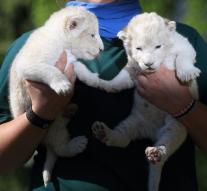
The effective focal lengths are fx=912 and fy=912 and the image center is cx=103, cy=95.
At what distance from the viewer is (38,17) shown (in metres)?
3.72

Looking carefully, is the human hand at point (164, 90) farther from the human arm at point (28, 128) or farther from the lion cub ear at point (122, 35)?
the human arm at point (28, 128)

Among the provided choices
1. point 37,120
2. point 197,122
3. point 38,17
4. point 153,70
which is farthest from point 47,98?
point 38,17

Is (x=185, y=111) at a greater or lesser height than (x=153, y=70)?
lesser

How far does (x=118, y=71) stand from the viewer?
2.64 m

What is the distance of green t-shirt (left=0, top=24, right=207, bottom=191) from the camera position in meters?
2.62

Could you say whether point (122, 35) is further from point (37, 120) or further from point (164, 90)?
point (37, 120)

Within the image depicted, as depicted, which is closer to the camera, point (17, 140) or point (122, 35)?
point (122, 35)

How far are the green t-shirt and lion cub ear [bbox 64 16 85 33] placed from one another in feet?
0.42

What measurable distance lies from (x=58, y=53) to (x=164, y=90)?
32cm

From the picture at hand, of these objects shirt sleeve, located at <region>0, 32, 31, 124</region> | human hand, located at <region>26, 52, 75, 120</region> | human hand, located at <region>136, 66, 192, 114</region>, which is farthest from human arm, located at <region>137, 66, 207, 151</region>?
shirt sleeve, located at <region>0, 32, 31, 124</region>

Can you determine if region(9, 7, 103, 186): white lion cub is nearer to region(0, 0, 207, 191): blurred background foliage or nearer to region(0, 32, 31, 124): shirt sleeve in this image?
region(0, 32, 31, 124): shirt sleeve

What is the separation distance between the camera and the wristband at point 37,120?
2.59 metres

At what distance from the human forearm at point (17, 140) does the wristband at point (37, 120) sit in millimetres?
13

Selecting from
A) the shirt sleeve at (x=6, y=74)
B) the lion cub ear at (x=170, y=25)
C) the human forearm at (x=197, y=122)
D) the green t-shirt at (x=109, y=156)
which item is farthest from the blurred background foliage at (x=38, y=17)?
the human forearm at (x=197, y=122)
